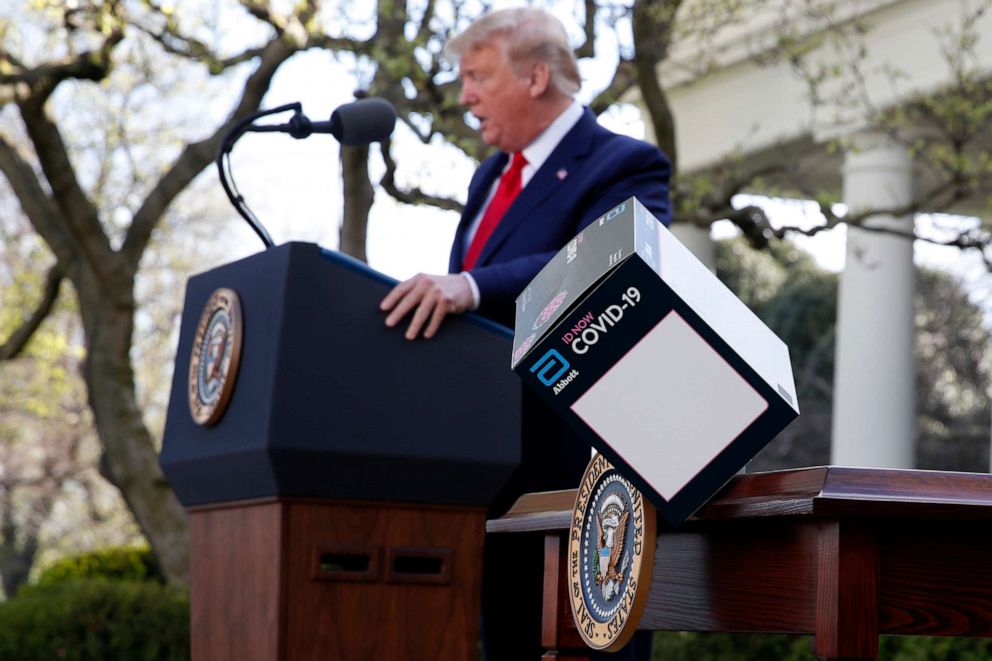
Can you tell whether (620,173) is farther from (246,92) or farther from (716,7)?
(246,92)

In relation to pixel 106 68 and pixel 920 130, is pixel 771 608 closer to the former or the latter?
pixel 106 68

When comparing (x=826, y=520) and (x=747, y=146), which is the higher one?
(x=747, y=146)

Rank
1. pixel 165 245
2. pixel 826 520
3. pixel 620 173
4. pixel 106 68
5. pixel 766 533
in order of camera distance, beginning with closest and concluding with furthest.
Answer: pixel 826 520, pixel 766 533, pixel 620 173, pixel 106 68, pixel 165 245

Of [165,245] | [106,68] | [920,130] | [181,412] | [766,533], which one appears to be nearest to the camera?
Answer: [766,533]

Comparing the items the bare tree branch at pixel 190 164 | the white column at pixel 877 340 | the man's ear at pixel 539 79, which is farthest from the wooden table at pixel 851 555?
the white column at pixel 877 340

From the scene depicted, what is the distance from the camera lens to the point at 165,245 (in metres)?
19.4

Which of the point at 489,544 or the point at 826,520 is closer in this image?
the point at 826,520

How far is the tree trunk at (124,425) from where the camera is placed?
9109 mm

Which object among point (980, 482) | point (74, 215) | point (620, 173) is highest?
point (74, 215)

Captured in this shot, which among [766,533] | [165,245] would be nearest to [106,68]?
[766,533]

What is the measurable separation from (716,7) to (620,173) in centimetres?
564

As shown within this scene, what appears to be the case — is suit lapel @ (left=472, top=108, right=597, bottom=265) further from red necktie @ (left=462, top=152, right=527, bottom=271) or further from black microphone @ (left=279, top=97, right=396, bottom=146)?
black microphone @ (left=279, top=97, right=396, bottom=146)

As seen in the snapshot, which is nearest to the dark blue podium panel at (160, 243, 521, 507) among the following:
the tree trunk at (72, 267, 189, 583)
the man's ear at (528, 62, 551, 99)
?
the man's ear at (528, 62, 551, 99)

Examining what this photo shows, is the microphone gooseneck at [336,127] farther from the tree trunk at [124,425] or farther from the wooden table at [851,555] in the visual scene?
the tree trunk at [124,425]
